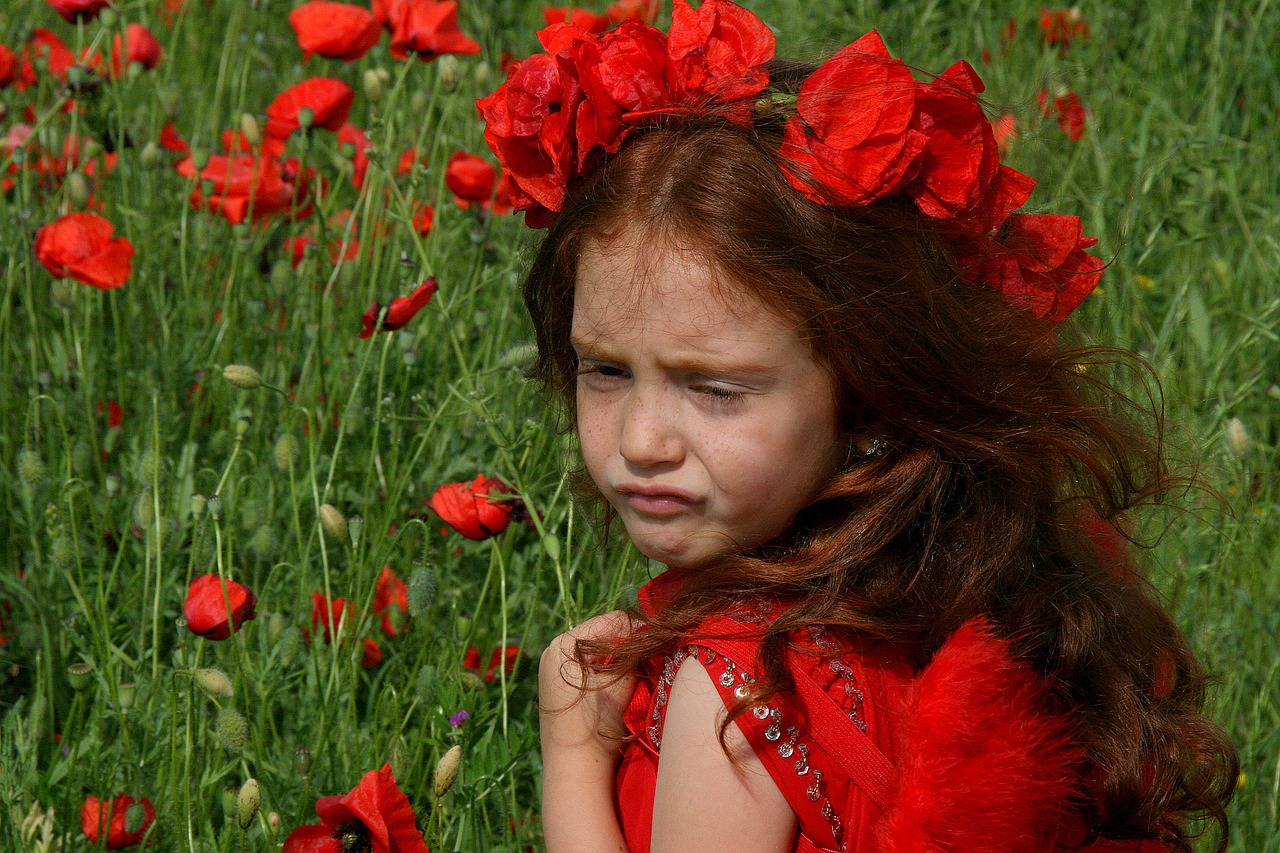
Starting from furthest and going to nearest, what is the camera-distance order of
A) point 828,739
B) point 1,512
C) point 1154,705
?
point 1,512
point 1154,705
point 828,739

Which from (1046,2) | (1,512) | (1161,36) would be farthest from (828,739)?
(1046,2)

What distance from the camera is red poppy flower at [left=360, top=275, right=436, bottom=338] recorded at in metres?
1.54

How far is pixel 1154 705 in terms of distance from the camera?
46.9 inches

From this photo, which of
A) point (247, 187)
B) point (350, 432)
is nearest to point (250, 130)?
point (247, 187)

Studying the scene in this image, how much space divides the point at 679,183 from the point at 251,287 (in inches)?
56.4

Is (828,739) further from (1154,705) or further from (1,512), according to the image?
(1,512)

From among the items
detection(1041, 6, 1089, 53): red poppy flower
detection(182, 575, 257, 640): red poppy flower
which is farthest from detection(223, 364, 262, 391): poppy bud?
detection(1041, 6, 1089, 53): red poppy flower

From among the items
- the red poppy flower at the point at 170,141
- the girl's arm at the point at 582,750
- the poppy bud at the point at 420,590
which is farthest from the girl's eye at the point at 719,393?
the red poppy flower at the point at 170,141

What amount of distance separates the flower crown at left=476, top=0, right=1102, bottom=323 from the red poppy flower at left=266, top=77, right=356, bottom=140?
92 cm

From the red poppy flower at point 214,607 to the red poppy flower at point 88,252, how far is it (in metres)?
0.63

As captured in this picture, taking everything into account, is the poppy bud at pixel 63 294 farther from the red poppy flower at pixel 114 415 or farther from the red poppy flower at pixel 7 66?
the red poppy flower at pixel 7 66

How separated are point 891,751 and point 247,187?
4.67 feet

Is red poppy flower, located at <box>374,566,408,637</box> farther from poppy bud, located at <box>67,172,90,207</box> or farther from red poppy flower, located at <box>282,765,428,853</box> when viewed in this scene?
poppy bud, located at <box>67,172,90,207</box>

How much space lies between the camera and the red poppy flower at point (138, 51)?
232 centimetres
